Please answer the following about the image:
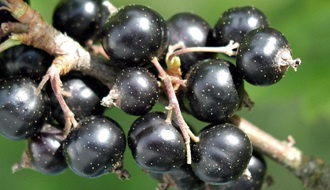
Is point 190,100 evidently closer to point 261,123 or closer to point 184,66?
point 184,66

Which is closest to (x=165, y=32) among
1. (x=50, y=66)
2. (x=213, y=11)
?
(x=50, y=66)

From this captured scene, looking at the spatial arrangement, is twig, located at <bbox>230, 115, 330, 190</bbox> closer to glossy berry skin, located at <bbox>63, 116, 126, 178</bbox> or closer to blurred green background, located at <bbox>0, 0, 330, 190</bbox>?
blurred green background, located at <bbox>0, 0, 330, 190</bbox>

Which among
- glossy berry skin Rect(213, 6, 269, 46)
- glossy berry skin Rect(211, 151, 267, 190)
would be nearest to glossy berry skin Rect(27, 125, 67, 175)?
glossy berry skin Rect(211, 151, 267, 190)

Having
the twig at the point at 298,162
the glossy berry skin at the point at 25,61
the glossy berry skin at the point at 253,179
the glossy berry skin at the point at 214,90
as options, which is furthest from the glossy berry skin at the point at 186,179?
the glossy berry skin at the point at 25,61

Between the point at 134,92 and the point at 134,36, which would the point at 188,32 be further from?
the point at 134,92

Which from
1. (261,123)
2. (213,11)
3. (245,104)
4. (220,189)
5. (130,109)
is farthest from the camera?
(261,123)

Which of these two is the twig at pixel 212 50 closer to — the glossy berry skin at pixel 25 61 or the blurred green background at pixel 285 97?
the glossy berry skin at pixel 25 61
